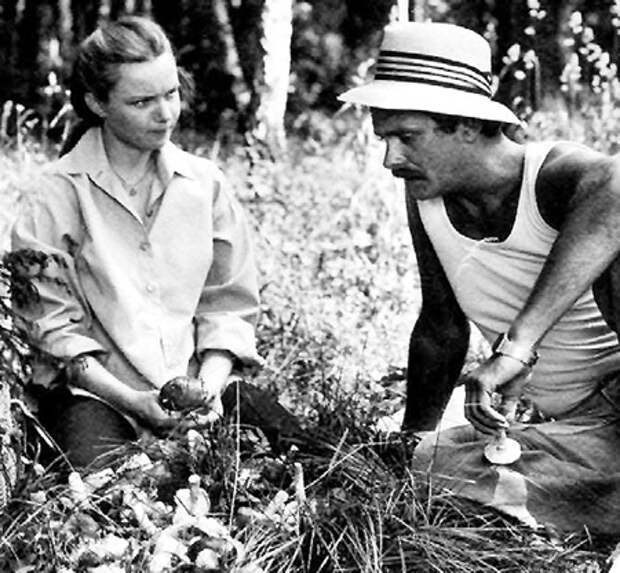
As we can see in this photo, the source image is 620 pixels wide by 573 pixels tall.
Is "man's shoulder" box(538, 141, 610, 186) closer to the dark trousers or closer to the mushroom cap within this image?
the mushroom cap

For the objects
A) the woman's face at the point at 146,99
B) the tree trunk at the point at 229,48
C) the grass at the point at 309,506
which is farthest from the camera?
the tree trunk at the point at 229,48

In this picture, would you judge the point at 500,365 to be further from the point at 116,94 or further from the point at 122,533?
the point at 116,94

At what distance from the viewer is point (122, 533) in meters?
3.76

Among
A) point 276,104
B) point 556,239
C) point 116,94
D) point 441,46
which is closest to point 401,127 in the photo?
point 441,46

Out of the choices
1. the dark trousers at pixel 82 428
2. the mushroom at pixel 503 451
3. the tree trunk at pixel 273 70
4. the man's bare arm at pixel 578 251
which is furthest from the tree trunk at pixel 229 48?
the man's bare arm at pixel 578 251

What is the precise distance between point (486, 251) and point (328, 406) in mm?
878

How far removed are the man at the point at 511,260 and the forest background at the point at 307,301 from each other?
0.49ft

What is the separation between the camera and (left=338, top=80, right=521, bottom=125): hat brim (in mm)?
3900

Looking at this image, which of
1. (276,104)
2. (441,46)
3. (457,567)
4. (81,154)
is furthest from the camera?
(276,104)

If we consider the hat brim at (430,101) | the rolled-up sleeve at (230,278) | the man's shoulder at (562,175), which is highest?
the hat brim at (430,101)

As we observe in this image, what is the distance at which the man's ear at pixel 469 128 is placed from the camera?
3.98 metres

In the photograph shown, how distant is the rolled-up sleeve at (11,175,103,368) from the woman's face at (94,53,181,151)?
0.26 m

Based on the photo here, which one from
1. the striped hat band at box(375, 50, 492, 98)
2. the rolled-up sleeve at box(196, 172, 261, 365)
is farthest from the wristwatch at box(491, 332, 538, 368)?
the rolled-up sleeve at box(196, 172, 261, 365)

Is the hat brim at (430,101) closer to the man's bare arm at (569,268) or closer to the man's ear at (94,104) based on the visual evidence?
the man's bare arm at (569,268)
